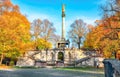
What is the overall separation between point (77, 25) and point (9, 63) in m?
25.3

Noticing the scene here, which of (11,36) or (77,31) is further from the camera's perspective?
(77,31)

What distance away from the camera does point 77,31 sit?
67500 mm

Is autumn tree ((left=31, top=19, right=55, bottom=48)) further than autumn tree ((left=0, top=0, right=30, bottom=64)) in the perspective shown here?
Yes

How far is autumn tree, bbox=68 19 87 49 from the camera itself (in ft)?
218

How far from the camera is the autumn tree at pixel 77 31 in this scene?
218 feet

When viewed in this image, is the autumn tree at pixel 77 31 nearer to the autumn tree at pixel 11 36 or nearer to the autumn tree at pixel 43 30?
the autumn tree at pixel 43 30

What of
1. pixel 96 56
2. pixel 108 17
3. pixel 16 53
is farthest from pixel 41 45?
pixel 108 17

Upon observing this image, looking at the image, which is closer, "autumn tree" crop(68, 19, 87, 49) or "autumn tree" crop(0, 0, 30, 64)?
"autumn tree" crop(0, 0, 30, 64)

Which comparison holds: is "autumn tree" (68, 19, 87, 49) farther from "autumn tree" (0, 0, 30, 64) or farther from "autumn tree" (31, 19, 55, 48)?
"autumn tree" (0, 0, 30, 64)

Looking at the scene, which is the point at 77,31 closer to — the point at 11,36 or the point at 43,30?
the point at 43,30

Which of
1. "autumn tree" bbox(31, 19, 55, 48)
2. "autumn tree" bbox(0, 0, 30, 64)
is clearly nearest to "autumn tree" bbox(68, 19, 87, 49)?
"autumn tree" bbox(31, 19, 55, 48)

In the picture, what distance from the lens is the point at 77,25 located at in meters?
68.7

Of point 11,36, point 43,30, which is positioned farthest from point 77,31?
point 11,36

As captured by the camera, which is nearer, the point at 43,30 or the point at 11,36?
the point at 11,36
